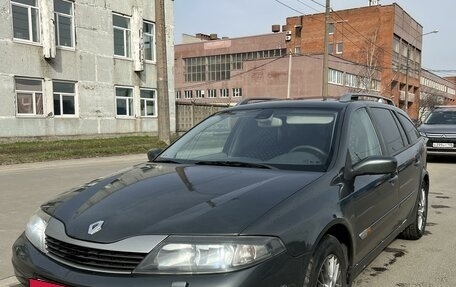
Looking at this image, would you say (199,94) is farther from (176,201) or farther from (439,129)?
(176,201)

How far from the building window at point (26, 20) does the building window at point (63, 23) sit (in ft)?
3.35

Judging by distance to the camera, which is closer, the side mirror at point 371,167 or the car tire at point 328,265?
the car tire at point 328,265

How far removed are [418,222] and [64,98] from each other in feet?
62.2

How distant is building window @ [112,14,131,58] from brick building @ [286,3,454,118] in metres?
46.3

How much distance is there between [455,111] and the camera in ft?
50.7

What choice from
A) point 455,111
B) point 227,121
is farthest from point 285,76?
point 227,121

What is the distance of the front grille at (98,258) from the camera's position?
7.53ft

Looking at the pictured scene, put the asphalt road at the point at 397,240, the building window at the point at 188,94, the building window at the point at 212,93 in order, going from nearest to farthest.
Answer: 1. the asphalt road at the point at 397,240
2. the building window at the point at 212,93
3. the building window at the point at 188,94

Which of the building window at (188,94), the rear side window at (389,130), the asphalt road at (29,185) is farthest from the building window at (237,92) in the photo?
the rear side window at (389,130)

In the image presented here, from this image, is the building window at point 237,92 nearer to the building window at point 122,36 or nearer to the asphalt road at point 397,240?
the building window at point 122,36

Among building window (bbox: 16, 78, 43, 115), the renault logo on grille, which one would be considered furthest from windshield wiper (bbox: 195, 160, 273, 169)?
building window (bbox: 16, 78, 43, 115)

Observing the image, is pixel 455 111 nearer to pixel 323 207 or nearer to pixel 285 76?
pixel 323 207

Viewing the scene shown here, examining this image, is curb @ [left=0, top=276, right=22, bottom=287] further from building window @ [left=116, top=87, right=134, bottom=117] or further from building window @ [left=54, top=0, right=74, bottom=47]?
building window @ [left=116, top=87, right=134, bottom=117]

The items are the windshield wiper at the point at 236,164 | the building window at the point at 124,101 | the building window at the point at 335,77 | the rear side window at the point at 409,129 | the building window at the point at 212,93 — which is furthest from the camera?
the building window at the point at 212,93
